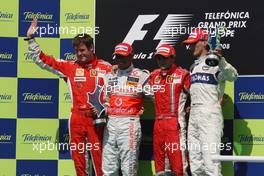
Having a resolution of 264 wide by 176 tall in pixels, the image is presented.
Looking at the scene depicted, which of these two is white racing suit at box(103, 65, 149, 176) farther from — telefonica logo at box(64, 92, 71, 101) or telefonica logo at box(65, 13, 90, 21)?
telefonica logo at box(65, 13, 90, 21)

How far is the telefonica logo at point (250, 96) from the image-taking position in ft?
21.8

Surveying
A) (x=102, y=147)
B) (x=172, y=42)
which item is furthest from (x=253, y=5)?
(x=102, y=147)

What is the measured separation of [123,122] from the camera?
629 centimetres

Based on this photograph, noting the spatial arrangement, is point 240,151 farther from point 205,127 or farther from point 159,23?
point 159,23

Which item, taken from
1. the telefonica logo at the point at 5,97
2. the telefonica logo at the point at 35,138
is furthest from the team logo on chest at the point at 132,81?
the telefonica logo at the point at 5,97

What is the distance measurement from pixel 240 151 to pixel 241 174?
0.25m

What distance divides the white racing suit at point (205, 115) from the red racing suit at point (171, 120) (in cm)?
14

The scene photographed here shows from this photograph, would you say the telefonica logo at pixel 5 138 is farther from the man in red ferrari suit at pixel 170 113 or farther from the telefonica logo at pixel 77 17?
the man in red ferrari suit at pixel 170 113

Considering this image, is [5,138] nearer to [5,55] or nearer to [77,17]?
[5,55]

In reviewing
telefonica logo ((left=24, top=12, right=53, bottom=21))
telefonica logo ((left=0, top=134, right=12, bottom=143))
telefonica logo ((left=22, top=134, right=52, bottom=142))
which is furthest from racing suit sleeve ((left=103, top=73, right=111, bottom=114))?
telefonica logo ((left=0, top=134, right=12, bottom=143))

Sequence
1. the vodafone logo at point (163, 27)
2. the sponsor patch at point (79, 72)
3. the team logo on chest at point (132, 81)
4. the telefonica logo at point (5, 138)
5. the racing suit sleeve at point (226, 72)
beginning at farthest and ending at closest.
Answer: the telefonica logo at point (5, 138)
the vodafone logo at point (163, 27)
the sponsor patch at point (79, 72)
the team logo on chest at point (132, 81)
the racing suit sleeve at point (226, 72)

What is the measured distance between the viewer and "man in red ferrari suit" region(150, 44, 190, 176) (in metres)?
6.23

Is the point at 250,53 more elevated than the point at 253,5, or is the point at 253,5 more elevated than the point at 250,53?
the point at 253,5

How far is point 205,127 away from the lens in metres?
6.00
